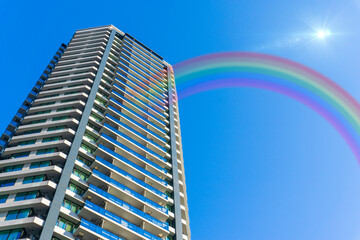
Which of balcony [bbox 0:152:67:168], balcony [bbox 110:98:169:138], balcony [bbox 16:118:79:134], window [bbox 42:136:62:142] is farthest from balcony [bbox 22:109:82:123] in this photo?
balcony [bbox 0:152:67:168]

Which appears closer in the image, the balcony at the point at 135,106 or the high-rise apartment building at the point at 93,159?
the high-rise apartment building at the point at 93,159

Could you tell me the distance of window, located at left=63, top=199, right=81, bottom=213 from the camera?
121 ft

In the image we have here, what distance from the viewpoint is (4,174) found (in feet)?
127

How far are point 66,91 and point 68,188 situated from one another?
23398mm

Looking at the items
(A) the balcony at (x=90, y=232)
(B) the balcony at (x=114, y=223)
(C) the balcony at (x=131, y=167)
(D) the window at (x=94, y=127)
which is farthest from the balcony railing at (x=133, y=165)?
(A) the balcony at (x=90, y=232)

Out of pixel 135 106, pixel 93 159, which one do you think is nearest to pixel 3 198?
pixel 93 159

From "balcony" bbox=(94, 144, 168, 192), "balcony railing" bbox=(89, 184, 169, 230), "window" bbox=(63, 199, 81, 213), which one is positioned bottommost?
"window" bbox=(63, 199, 81, 213)

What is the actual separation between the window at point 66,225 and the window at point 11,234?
11.7 feet

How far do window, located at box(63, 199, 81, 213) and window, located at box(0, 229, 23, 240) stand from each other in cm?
529

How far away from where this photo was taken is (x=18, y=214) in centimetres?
3431

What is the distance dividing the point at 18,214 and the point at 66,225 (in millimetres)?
4750

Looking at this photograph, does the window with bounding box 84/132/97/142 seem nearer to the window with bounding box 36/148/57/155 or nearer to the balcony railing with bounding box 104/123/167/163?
the balcony railing with bounding box 104/123/167/163

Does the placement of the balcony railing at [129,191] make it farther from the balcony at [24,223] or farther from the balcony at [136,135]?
the balcony at [136,135]

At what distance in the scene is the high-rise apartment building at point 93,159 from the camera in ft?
117
